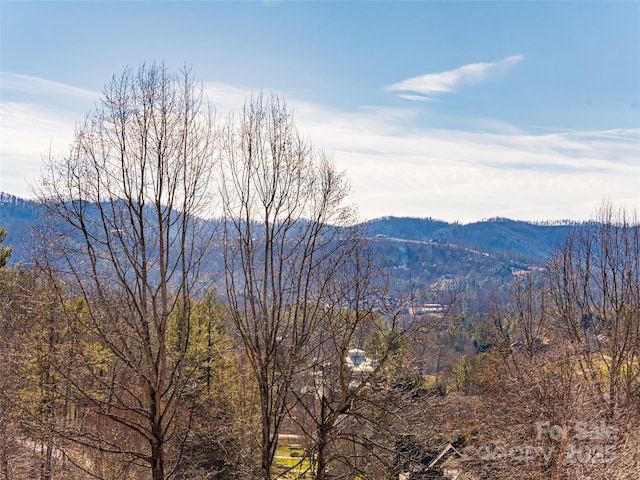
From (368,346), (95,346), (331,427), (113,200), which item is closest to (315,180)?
(113,200)

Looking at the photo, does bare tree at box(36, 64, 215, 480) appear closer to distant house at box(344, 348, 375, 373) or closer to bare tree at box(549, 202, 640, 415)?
distant house at box(344, 348, 375, 373)

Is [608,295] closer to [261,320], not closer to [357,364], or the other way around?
[357,364]

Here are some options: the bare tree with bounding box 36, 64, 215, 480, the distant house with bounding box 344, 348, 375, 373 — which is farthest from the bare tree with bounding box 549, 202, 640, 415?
the bare tree with bounding box 36, 64, 215, 480

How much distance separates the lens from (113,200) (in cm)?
856

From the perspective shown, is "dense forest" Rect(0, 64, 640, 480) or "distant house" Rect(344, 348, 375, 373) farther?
"distant house" Rect(344, 348, 375, 373)

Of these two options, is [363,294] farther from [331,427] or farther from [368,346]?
[368,346]

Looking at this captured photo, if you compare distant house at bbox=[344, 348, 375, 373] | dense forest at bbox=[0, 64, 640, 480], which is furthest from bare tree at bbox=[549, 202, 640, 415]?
distant house at bbox=[344, 348, 375, 373]

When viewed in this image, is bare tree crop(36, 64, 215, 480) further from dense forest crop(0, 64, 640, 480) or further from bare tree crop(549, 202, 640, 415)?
bare tree crop(549, 202, 640, 415)

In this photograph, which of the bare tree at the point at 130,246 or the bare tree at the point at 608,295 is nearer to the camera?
the bare tree at the point at 130,246

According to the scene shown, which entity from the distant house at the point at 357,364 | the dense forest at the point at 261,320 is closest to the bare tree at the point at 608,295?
the dense forest at the point at 261,320

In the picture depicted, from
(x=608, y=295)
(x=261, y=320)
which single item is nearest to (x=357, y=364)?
(x=261, y=320)

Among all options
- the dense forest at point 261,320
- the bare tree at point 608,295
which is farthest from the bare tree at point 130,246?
the bare tree at point 608,295

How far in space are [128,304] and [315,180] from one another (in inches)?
163

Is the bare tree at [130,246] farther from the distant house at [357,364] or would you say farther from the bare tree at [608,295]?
the bare tree at [608,295]
